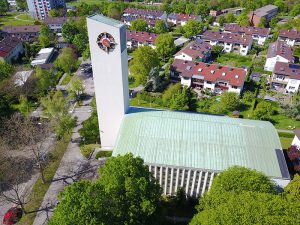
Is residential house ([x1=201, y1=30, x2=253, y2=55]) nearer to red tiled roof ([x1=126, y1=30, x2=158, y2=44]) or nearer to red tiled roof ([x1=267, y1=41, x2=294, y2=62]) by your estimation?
red tiled roof ([x1=267, y1=41, x2=294, y2=62])

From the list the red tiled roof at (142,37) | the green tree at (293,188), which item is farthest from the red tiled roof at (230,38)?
the green tree at (293,188)

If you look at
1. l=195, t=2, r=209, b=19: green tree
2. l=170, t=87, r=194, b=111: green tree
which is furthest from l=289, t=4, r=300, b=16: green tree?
l=170, t=87, r=194, b=111: green tree

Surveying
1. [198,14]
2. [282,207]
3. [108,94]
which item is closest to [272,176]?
[282,207]

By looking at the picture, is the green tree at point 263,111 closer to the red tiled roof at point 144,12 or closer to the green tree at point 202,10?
the red tiled roof at point 144,12

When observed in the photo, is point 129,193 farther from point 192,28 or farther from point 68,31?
point 192,28

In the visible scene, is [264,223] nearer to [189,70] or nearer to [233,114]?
[233,114]

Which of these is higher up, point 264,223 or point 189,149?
point 264,223

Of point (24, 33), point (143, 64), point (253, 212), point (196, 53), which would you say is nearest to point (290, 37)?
point (196, 53)
